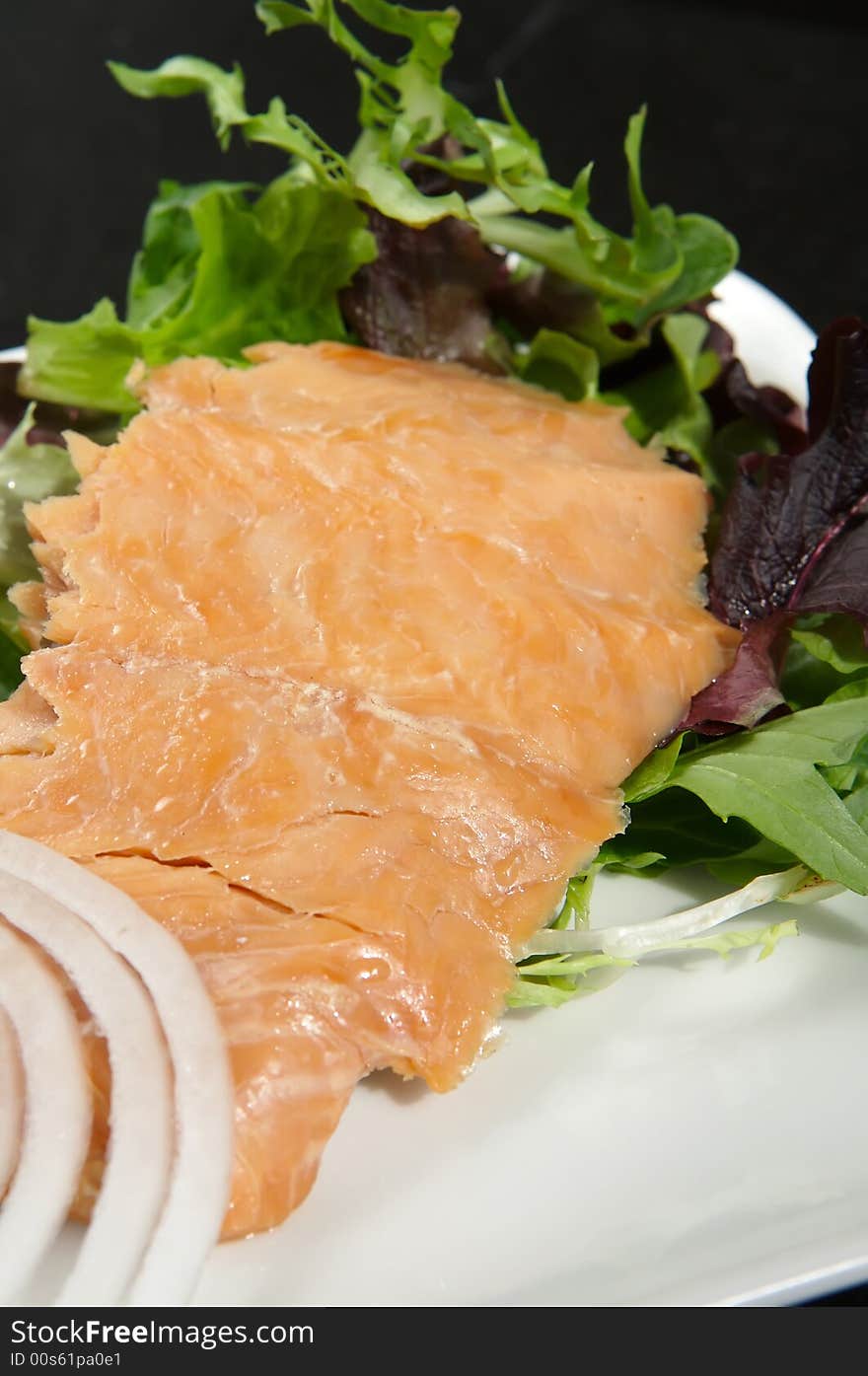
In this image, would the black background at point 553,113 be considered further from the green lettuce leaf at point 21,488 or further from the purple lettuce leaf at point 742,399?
the green lettuce leaf at point 21,488

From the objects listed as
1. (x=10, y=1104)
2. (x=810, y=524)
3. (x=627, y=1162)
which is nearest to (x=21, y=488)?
(x=10, y=1104)

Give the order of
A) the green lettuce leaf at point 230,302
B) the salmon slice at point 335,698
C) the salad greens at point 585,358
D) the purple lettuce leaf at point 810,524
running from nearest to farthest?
the salmon slice at point 335,698 → the salad greens at point 585,358 → the purple lettuce leaf at point 810,524 → the green lettuce leaf at point 230,302

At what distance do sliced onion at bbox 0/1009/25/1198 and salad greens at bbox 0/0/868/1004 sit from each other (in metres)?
0.94

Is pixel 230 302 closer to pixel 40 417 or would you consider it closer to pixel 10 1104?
pixel 40 417

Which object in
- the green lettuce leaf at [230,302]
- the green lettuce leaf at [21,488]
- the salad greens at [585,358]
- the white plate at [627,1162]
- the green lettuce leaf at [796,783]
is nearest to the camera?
the white plate at [627,1162]

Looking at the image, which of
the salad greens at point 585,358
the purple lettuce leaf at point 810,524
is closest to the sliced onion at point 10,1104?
the salad greens at point 585,358

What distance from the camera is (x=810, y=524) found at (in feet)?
10.4

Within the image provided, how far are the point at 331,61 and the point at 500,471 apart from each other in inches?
206

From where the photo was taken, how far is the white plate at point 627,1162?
2104mm

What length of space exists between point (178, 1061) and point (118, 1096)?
104 millimetres

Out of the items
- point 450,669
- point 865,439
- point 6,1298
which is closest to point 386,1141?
point 6,1298

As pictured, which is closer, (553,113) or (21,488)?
(21,488)

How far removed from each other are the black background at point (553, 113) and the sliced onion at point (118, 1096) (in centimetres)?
429

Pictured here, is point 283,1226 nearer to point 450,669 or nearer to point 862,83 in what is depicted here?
point 450,669
